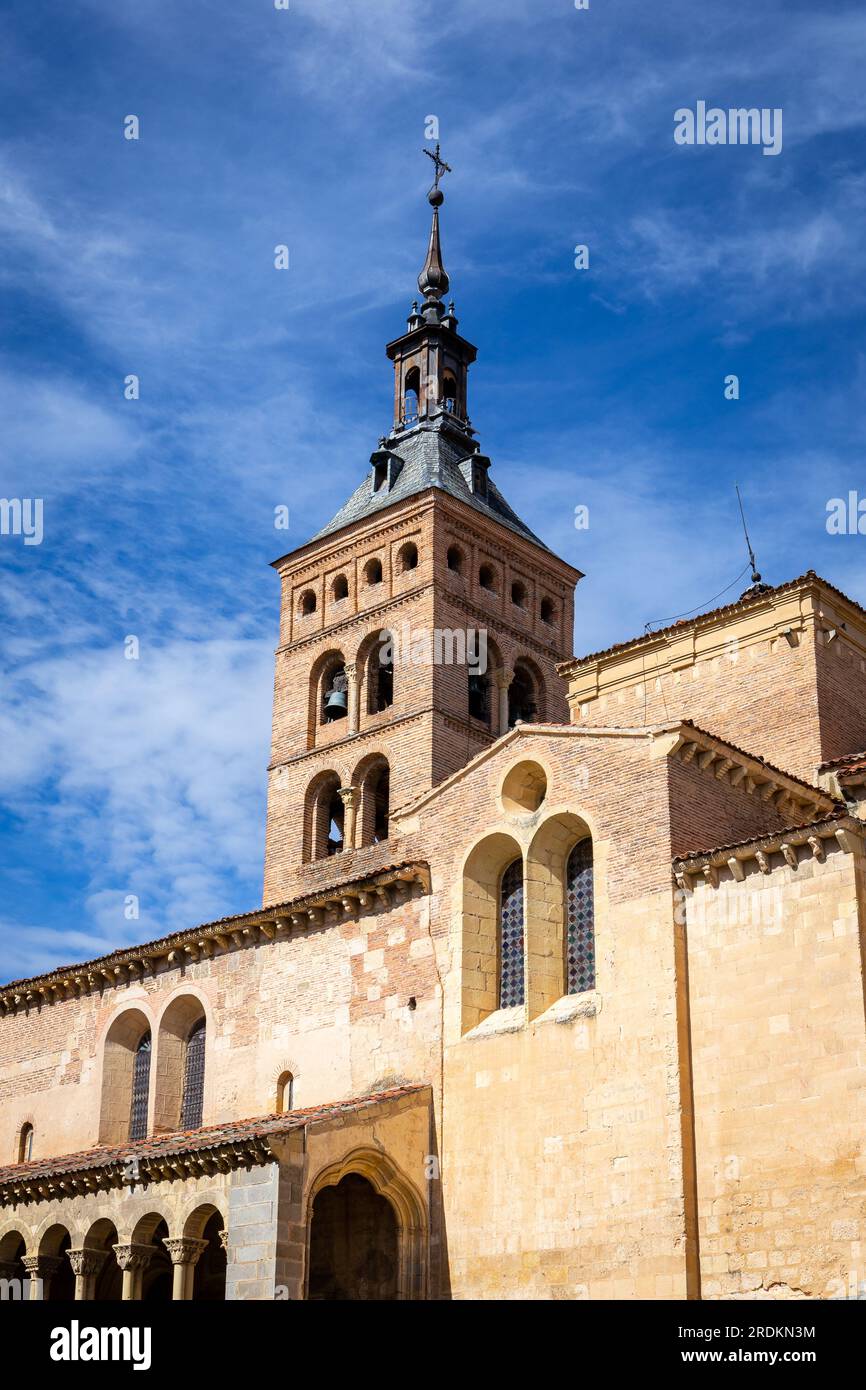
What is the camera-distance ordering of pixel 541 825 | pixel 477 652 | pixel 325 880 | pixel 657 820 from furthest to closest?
pixel 477 652 < pixel 325 880 < pixel 541 825 < pixel 657 820

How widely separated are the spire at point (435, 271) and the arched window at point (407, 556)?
9.26m

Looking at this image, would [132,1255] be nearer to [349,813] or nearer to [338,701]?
[349,813]

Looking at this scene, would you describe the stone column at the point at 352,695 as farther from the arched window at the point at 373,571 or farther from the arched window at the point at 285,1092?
the arched window at the point at 285,1092

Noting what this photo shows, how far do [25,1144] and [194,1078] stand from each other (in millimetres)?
4730

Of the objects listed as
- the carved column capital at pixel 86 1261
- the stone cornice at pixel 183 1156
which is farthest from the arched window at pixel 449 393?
the carved column capital at pixel 86 1261

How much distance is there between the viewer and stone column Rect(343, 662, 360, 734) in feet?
139

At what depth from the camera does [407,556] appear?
43094 mm

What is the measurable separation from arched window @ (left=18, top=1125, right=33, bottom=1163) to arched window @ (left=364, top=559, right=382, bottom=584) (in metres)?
16.7

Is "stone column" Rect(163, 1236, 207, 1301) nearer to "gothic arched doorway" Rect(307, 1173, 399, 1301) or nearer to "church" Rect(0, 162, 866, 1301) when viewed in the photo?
"church" Rect(0, 162, 866, 1301)

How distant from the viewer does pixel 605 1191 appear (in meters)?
21.8
